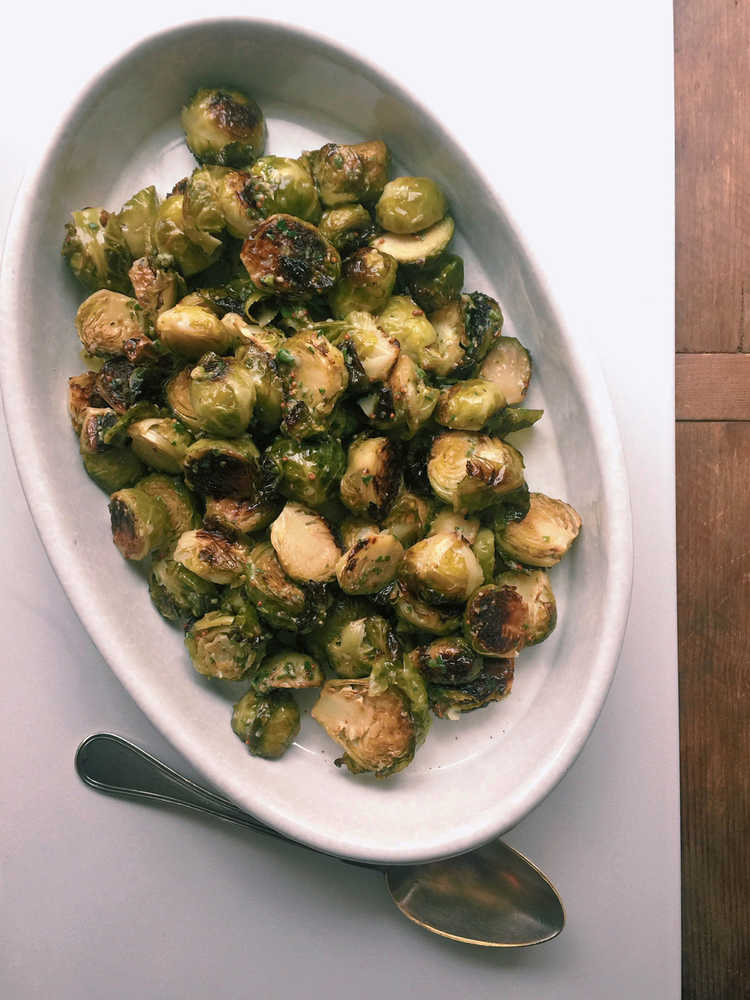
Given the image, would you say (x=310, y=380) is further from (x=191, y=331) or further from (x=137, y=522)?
(x=137, y=522)

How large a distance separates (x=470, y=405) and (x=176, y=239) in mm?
624

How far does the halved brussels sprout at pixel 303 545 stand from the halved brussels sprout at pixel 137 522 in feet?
0.72

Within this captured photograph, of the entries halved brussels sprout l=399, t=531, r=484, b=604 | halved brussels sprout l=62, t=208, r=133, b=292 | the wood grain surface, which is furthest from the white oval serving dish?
the wood grain surface

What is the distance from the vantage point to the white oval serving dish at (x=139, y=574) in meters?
1.36

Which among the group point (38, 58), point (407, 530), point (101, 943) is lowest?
point (101, 943)

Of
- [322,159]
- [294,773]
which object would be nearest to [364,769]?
[294,773]

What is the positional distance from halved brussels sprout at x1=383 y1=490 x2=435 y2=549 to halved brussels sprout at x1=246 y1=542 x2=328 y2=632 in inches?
7.0

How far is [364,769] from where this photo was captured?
1416 mm

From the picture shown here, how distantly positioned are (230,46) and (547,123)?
689 millimetres

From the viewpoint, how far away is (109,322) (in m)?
1.39

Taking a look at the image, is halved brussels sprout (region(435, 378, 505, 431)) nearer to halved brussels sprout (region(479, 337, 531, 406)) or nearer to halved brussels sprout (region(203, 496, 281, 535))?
halved brussels sprout (region(479, 337, 531, 406))

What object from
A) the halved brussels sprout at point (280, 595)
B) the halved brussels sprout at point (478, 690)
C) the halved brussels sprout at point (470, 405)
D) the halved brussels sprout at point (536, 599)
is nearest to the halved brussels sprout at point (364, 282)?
the halved brussels sprout at point (470, 405)

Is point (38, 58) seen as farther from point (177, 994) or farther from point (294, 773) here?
point (177, 994)

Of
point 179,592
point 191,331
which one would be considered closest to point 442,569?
point 179,592
